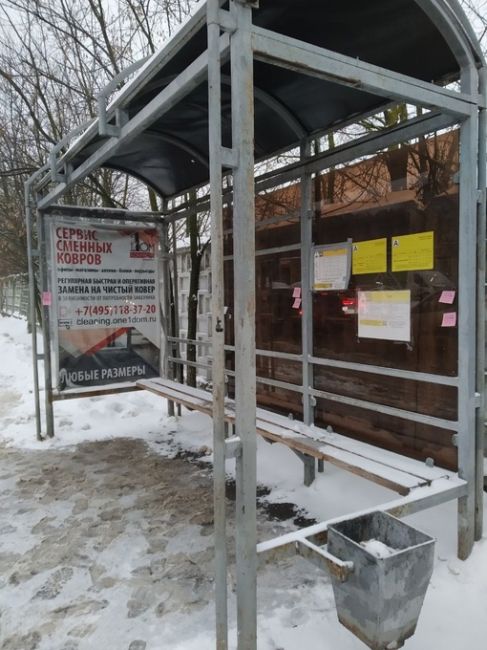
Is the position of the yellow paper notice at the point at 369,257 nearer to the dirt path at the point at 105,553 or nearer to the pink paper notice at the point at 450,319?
the pink paper notice at the point at 450,319

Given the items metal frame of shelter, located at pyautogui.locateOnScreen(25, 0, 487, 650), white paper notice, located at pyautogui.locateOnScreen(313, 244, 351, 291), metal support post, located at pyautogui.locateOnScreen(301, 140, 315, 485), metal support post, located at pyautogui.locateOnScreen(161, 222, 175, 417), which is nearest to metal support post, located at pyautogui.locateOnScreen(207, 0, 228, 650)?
metal frame of shelter, located at pyautogui.locateOnScreen(25, 0, 487, 650)

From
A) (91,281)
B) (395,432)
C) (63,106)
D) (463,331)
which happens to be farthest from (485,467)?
(63,106)

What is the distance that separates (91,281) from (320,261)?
2.98 m

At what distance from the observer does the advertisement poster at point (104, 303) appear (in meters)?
5.45

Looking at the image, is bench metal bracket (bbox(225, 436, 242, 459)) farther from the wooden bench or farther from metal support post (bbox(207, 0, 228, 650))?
the wooden bench

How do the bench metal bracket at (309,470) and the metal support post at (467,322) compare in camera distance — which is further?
the bench metal bracket at (309,470)

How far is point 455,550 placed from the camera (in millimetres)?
2787

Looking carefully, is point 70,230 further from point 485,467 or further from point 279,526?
point 485,467

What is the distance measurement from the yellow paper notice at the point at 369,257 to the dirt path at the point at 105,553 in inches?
72.9

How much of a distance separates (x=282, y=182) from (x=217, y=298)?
2.32m

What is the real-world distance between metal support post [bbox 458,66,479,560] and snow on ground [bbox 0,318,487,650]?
27 centimetres

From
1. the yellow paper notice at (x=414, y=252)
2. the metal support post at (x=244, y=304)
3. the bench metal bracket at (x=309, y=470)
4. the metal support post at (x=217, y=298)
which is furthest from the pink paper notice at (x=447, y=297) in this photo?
the bench metal bracket at (x=309, y=470)

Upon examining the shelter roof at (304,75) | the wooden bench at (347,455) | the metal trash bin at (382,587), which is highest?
the shelter roof at (304,75)

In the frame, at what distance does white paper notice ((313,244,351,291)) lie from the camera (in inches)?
138
